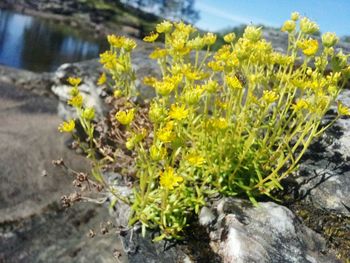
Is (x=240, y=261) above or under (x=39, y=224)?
above

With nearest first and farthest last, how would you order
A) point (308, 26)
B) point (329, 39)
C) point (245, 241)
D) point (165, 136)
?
1. point (165, 136)
2. point (245, 241)
3. point (329, 39)
4. point (308, 26)

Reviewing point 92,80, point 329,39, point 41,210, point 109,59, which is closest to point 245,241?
point 329,39

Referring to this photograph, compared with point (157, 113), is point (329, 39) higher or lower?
higher

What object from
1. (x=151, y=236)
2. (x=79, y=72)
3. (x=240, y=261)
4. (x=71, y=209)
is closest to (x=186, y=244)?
(x=151, y=236)

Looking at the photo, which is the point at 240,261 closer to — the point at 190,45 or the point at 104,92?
the point at 190,45

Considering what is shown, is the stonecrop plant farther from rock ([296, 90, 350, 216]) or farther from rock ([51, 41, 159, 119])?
rock ([51, 41, 159, 119])

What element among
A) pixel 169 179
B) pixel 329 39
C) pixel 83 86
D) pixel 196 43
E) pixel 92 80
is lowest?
pixel 83 86

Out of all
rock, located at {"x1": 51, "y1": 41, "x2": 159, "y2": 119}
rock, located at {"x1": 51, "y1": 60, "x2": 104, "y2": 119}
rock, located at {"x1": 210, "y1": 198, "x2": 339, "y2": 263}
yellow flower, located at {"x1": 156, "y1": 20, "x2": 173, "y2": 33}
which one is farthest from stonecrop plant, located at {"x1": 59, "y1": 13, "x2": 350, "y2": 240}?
rock, located at {"x1": 51, "y1": 60, "x2": 104, "y2": 119}

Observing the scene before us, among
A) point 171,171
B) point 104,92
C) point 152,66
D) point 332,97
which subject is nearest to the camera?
point 171,171

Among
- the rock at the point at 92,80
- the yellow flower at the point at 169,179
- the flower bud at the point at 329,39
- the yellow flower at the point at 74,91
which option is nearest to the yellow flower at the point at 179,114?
the yellow flower at the point at 169,179

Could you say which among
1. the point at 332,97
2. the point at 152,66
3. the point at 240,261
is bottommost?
Result: the point at 240,261

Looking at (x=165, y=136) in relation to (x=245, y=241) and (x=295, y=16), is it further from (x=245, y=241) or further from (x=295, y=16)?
(x=295, y=16)
